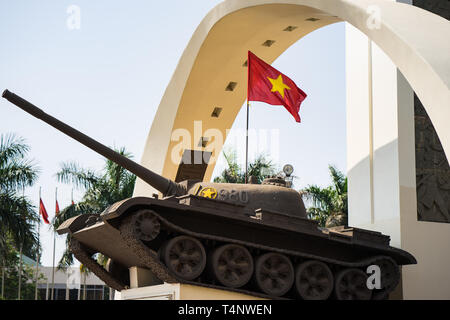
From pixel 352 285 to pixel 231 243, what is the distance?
2648 millimetres

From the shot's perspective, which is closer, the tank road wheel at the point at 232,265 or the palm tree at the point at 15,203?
the tank road wheel at the point at 232,265

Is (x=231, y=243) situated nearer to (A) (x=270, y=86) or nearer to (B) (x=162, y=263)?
(B) (x=162, y=263)

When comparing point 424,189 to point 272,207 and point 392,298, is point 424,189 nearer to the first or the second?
point 392,298

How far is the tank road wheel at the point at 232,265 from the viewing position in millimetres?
11109

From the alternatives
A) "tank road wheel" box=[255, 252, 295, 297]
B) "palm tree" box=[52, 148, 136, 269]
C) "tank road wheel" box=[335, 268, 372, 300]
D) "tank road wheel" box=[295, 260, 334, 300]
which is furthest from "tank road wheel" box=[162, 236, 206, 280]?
"palm tree" box=[52, 148, 136, 269]

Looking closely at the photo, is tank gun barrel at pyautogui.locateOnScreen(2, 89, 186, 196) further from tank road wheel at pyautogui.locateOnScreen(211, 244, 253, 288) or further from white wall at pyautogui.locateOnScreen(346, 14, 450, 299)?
white wall at pyautogui.locateOnScreen(346, 14, 450, 299)

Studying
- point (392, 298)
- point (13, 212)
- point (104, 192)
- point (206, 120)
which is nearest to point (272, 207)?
point (392, 298)

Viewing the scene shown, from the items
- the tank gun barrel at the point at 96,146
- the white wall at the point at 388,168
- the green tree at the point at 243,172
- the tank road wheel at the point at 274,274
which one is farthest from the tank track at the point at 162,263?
the green tree at the point at 243,172

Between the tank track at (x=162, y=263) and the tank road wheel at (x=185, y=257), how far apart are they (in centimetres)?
9

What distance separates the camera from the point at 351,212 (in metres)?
15.3

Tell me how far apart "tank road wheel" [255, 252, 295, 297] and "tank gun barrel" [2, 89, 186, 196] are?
83.6 inches

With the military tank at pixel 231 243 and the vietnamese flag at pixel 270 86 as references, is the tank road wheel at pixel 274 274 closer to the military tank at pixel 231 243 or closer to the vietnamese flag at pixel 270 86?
the military tank at pixel 231 243

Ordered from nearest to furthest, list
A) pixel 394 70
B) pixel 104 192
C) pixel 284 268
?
pixel 284 268, pixel 394 70, pixel 104 192
